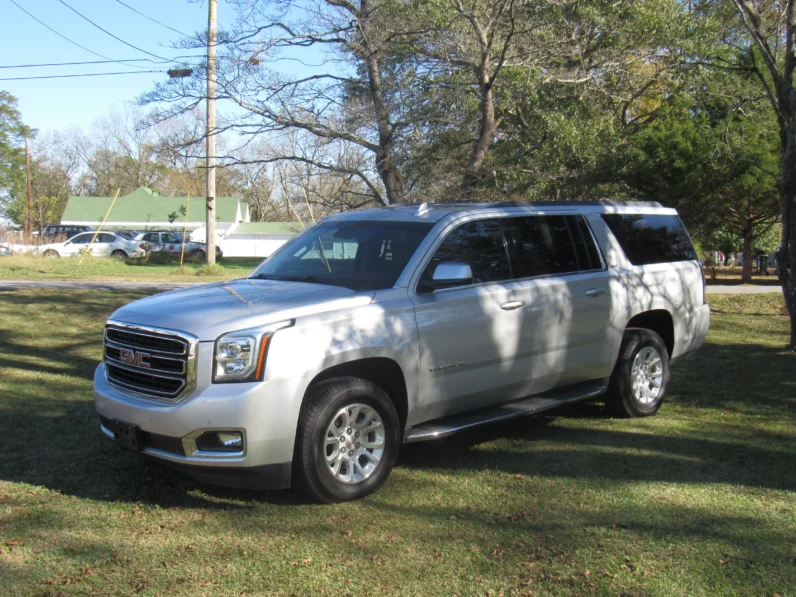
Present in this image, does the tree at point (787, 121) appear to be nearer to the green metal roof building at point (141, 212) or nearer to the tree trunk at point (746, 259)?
the tree trunk at point (746, 259)

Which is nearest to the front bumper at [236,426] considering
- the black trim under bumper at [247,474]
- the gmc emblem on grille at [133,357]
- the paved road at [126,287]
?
the black trim under bumper at [247,474]

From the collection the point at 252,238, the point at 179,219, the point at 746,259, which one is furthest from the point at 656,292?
the point at 252,238

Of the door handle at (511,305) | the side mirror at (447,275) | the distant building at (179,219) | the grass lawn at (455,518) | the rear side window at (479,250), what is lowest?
the grass lawn at (455,518)

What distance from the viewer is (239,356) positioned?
4438 mm

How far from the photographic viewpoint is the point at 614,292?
6.59 m

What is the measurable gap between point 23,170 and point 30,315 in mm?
58902

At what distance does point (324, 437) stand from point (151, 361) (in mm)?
1175

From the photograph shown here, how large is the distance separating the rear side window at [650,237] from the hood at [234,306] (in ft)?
9.64

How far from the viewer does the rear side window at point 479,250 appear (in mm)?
5605

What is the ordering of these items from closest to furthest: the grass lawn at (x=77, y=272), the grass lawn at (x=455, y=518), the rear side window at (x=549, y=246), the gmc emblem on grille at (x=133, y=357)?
the grass lawn at (x=455, y=518)
the gmc emblem on grille at (x=133, y=357)
the rear side window at (x=549, y=246)
the grass lawn at (x=77, y=272)

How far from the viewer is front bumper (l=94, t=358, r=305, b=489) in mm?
4375

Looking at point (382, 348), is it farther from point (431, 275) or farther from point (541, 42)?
point (541, 42)

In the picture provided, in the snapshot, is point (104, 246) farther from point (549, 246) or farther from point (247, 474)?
point (247, 474)

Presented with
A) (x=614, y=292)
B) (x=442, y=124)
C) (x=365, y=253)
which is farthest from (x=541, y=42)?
(x=365, y=253)
